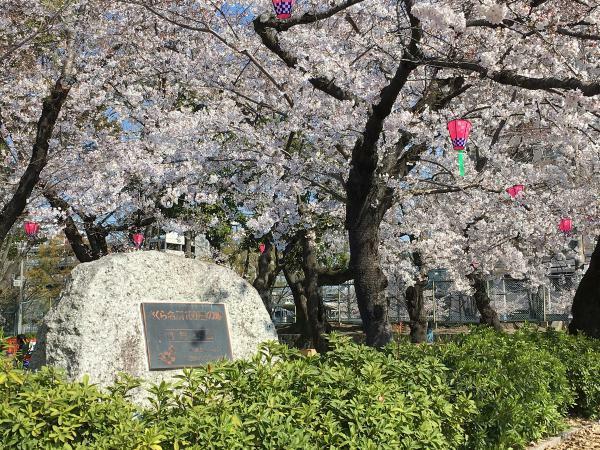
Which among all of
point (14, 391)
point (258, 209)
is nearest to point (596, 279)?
point (258, 209)

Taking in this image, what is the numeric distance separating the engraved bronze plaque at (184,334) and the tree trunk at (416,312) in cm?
1089

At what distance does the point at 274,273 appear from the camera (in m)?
19.3

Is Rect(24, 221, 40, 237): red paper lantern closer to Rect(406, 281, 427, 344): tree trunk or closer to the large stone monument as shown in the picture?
the large stone monument

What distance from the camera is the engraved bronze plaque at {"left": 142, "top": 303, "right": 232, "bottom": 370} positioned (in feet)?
21.5

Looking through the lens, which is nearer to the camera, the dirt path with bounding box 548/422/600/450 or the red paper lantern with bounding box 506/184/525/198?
the dirt path with bounding box 548/422/600/450

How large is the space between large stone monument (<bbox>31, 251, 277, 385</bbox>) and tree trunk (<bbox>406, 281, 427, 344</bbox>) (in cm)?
1028

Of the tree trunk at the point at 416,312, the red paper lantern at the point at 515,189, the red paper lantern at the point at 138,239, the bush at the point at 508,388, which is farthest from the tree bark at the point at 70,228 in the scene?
the bush at the point at 508,388

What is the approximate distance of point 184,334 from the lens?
22.7ft

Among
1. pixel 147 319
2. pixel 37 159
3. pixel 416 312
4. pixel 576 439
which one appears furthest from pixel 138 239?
pixel 576 439

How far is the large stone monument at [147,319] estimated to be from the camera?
614 centimetres

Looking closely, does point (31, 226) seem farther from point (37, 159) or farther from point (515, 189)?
point (515, 189)

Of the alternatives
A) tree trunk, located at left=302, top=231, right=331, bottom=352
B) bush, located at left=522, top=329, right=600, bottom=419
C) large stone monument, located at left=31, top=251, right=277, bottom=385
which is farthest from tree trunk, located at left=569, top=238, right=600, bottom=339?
large stone monument, located at left=31, top=251, right=277, bottom=385

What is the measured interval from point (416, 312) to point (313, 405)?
13.7 m

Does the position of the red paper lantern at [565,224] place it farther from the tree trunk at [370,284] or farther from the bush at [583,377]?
the tree trunk at [370,284]
